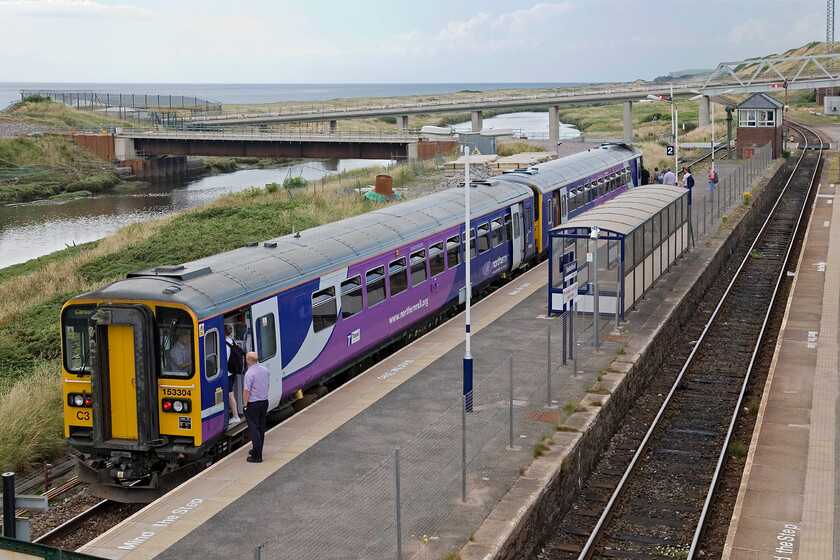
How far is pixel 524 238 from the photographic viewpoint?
96.6ft

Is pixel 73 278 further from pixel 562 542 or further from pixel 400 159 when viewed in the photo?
pixel 400 159

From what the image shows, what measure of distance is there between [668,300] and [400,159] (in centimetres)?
5318

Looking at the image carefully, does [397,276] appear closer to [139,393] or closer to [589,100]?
[139,393]

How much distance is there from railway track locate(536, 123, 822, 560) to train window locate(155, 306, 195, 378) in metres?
5.54

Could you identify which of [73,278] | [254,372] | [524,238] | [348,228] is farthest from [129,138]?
[254,372]

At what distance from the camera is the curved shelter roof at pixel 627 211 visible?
2381 cm

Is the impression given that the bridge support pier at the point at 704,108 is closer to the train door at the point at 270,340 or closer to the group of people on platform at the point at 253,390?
the train door at the point at 270,340

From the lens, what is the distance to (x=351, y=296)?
18641 millimetres

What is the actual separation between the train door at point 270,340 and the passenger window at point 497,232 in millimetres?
11735

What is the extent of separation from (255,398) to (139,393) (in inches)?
63.2

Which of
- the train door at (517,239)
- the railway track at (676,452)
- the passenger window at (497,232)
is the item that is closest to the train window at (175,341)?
the railway track at (676,452)

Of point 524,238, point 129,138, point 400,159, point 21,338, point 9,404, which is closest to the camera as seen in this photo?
point 9,404

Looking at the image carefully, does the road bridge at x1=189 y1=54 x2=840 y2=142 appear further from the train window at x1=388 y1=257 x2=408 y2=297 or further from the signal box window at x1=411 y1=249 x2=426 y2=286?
the train window at x1=388 y1=257 x2=408 y2=297

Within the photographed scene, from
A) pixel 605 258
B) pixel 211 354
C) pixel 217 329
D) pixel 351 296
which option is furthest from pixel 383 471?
pixel 605 258
